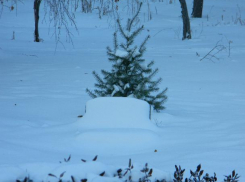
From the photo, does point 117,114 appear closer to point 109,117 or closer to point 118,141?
point 109,117

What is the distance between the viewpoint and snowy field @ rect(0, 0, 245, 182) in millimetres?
2971

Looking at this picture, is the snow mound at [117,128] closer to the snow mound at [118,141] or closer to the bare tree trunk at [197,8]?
the snow mound at [118,141]

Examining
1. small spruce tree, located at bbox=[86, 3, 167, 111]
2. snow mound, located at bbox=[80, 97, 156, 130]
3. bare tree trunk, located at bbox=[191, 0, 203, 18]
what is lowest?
snow mound, located at bbox=[80, 97, 156, 130]

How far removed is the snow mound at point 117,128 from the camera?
3.52m

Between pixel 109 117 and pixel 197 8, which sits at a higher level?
pixel 197 8

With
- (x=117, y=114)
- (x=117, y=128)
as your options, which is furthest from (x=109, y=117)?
(x=117, y=128)

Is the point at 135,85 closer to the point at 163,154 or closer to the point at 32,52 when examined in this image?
the point at 163,154

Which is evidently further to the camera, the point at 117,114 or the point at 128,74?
A: the point at 128,74

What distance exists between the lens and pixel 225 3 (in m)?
21.0

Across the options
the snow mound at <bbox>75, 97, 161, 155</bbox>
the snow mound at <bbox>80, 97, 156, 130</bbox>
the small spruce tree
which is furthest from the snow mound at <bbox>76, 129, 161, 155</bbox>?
the small spruce tree

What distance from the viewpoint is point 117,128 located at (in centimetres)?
384

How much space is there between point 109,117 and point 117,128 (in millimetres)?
227

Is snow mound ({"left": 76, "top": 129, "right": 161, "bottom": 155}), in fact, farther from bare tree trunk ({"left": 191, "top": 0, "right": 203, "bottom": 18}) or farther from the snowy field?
bare tree trunk ({"left": 191, "top": 0, "right": 203, "bottom": 18})

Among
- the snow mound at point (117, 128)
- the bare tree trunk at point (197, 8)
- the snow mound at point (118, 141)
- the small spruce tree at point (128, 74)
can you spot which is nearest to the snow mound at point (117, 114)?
the snow mound at point (117, 128)
